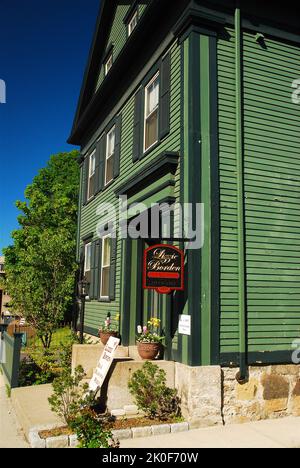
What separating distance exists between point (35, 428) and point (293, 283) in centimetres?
487

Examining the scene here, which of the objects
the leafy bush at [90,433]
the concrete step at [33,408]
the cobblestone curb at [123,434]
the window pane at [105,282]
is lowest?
the concrete step at [33,408]

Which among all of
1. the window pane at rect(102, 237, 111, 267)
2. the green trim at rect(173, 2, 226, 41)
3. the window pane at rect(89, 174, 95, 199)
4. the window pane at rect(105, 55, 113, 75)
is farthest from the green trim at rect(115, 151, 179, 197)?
the window pane at rect(105, 55, 113, 75)

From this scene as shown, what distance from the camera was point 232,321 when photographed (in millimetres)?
6930

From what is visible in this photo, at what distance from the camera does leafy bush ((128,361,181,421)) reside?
20.9ft

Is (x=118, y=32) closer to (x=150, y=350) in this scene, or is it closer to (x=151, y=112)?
(x=151, y=112)

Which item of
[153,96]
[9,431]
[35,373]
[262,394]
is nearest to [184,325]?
[262,394]

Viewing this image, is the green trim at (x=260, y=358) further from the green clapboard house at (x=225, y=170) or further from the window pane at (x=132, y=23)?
the window pane at (x=132, y=23)

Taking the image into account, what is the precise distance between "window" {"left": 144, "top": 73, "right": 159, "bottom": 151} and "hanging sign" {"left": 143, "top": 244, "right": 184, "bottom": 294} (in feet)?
11.2

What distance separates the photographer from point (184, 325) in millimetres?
6805

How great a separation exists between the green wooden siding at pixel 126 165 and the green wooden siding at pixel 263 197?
87 cm

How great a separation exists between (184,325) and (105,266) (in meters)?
5.51

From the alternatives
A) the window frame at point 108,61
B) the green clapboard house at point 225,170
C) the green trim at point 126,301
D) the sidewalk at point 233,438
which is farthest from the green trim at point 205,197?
the window frame at point 108,61

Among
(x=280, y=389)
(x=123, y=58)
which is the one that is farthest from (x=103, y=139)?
(x=280, y=389)

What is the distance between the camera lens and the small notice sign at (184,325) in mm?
6672
